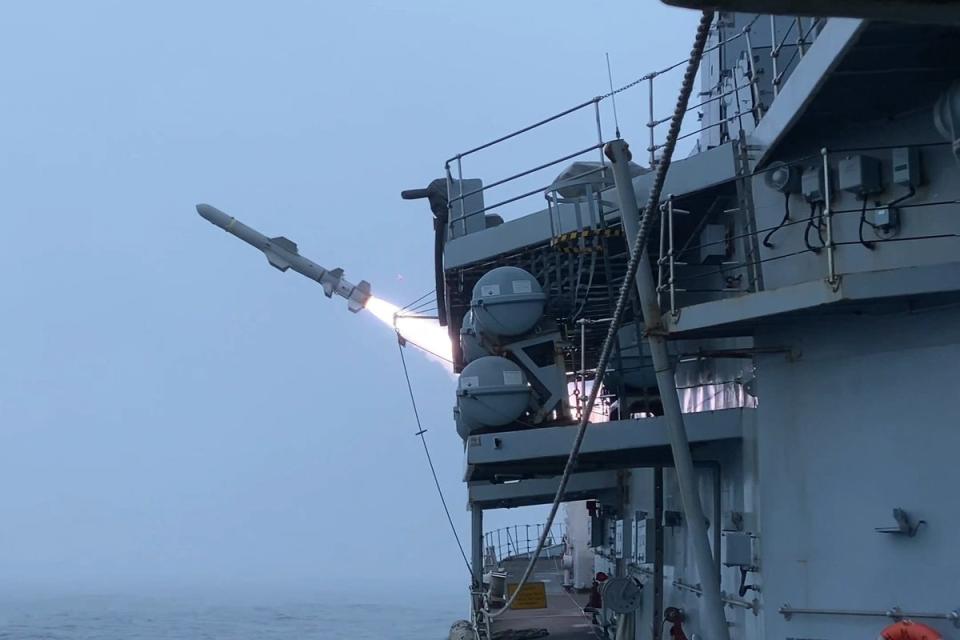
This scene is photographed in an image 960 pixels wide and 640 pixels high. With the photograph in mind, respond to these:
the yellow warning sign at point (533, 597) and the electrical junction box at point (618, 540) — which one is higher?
the electrical junction box at point (618, 540)

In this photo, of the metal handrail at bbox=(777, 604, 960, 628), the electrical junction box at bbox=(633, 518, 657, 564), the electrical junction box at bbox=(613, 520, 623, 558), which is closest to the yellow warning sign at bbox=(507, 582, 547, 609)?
the electrical junction box at bbox=(613, 520, 623, 558)

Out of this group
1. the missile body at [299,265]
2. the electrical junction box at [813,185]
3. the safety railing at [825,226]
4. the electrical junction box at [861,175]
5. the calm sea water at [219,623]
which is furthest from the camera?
the calm sea water at [219,623]

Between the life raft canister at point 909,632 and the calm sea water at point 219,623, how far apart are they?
1698 inches

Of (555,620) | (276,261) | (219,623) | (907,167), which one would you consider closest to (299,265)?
(276,261)

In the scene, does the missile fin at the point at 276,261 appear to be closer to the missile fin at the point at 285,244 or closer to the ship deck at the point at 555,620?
the missile fin at the point at 285,244

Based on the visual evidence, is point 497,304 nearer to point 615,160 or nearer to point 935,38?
point 615,160

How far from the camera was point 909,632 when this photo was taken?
19.8 ft

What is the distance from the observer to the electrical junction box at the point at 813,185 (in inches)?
283

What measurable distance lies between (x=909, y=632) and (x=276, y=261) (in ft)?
65.9

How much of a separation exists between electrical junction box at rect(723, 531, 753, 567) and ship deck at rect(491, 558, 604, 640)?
711cm

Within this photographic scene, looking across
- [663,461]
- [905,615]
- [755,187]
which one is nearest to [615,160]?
[755,187]

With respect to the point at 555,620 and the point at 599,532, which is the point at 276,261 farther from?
the point at 599,532

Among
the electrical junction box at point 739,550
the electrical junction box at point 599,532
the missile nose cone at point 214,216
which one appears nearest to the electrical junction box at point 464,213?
the electrical junction box at point 739,550

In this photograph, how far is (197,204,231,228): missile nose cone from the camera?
2577 centimetres
